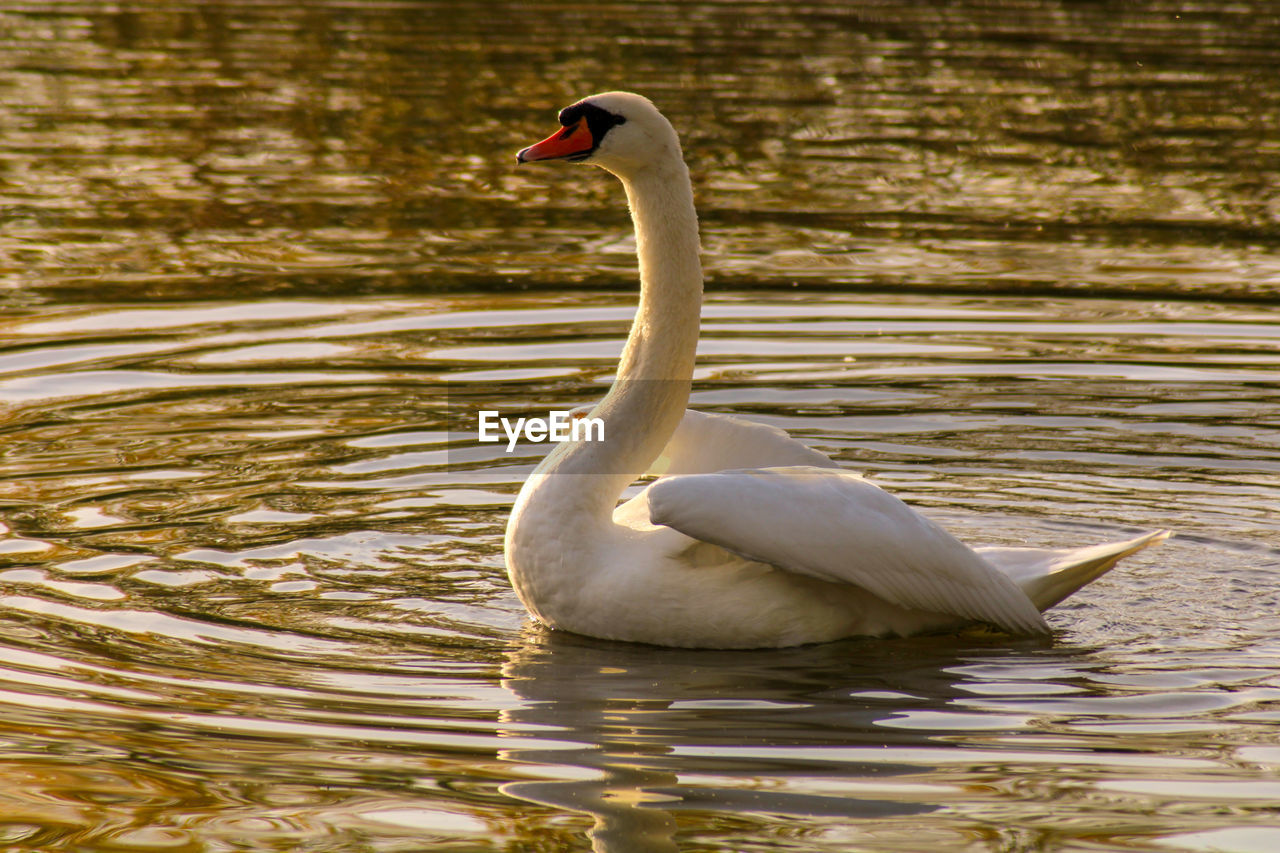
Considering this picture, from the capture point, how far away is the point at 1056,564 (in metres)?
6.38

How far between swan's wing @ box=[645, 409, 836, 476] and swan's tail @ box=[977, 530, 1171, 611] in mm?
727

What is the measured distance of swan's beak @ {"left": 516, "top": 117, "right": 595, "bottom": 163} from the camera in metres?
6.27

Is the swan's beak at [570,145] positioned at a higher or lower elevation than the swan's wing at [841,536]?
higher

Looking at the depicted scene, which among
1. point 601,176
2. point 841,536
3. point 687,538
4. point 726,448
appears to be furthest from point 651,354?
point 601,176

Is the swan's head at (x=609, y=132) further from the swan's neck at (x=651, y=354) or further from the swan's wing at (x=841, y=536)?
the swan's wing at (x=841, y=536)

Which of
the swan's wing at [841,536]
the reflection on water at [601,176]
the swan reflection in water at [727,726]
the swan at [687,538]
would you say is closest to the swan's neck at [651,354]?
the swan at [687,538]

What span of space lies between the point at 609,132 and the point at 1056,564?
2097mm

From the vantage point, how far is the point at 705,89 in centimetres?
2156

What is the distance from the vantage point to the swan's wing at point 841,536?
586cm

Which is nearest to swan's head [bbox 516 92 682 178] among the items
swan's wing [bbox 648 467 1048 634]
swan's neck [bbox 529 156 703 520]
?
swan's neck [bbox 529 156 703 520]

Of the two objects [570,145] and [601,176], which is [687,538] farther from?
[601,176]

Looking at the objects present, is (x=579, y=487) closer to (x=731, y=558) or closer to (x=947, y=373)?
(x=731, y=558)

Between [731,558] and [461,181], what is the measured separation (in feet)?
36.2

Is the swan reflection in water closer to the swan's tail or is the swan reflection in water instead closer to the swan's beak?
the swan's tail
